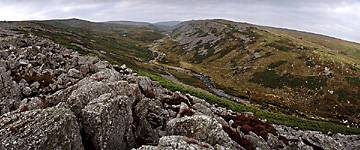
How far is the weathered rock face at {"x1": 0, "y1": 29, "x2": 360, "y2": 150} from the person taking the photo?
28094mm

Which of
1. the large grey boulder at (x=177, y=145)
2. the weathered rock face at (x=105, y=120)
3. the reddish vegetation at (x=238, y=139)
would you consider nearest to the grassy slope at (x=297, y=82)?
the weathered rock face at (x=105, y=120)

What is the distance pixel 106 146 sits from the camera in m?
31.1

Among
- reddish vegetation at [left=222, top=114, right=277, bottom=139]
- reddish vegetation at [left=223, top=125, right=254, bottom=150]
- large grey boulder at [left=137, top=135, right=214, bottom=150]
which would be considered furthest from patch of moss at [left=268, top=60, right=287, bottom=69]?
large grey boulder at [left=137, top=135, right=214, bottom=150]

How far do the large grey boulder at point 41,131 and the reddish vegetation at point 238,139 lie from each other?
17235 millimetres

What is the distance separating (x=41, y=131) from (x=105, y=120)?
5.62 meters

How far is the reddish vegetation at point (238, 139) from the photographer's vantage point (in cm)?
4112

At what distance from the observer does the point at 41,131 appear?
2766 cm

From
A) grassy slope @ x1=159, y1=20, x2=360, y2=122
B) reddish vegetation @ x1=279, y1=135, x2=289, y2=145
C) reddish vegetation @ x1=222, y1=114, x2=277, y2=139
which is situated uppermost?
reddish vegetation @ x1=222, y1=114, x2=277, y2=139

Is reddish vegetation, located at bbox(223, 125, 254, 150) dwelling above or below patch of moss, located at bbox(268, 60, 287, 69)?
above

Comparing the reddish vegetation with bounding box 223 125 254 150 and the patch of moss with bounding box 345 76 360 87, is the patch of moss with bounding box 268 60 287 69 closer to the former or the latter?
the patch of moss with bounding box 345 76 360 87

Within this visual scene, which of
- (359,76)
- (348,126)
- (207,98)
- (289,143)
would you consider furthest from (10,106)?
(359,76)

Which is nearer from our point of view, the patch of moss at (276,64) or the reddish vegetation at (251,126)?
the reddish vegetation at (251,126)

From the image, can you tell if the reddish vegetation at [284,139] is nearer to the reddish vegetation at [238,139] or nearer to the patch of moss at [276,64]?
the reddish vegetation at [238,139]

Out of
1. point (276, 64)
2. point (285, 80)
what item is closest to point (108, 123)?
point (285, 80)
